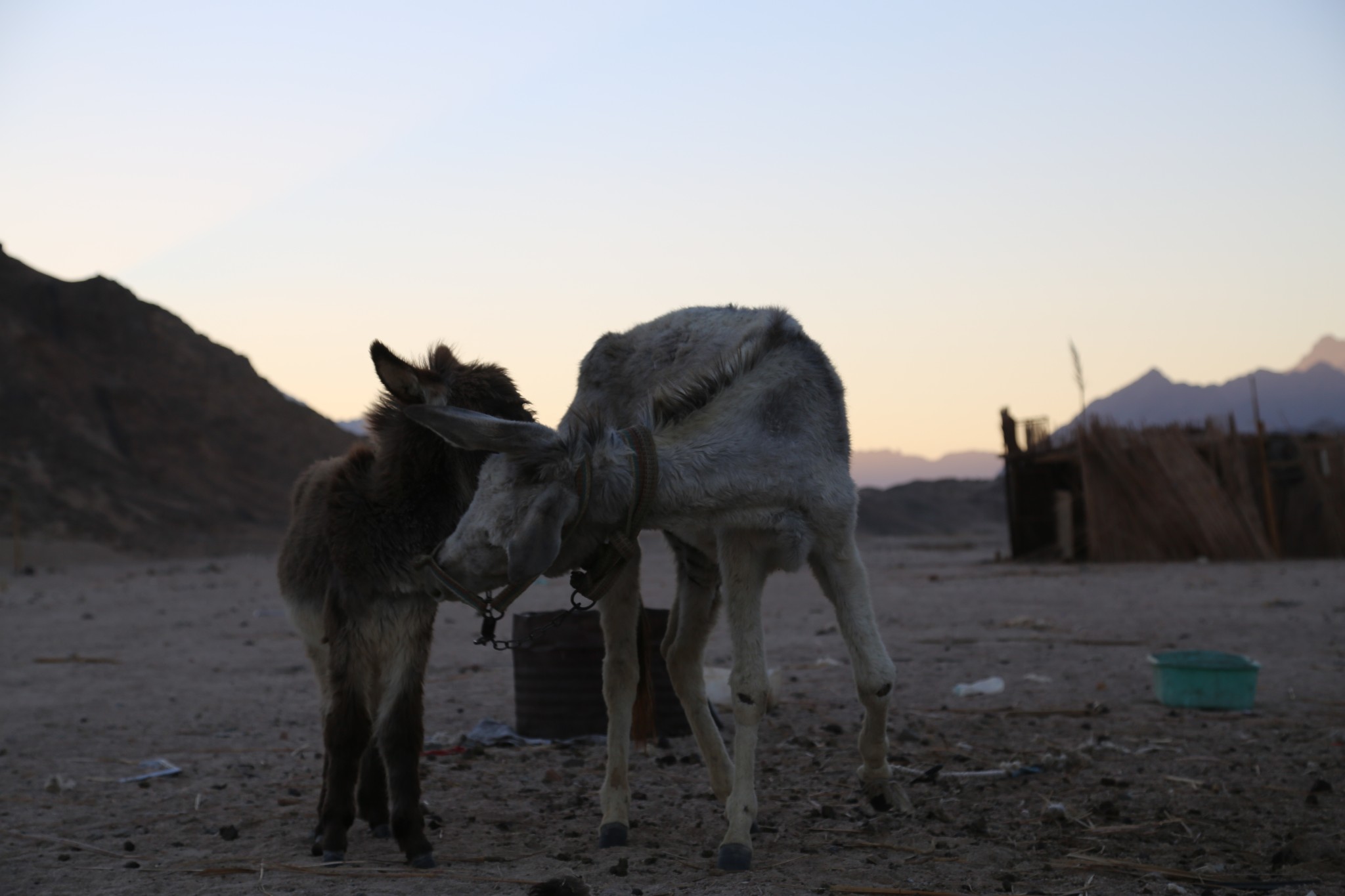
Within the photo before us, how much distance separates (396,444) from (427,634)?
814 mm

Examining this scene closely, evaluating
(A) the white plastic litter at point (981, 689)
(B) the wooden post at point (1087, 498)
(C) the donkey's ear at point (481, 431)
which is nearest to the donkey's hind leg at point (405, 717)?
(C) the donkey's ear at point (481, 431)

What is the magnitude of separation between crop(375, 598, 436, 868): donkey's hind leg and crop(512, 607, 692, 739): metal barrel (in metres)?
2.14

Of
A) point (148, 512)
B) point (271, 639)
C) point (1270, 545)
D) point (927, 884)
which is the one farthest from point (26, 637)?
point (148, 512)

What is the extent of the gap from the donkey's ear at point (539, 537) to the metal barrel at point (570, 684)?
9.00 ft

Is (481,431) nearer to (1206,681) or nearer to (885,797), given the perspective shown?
(885,797)

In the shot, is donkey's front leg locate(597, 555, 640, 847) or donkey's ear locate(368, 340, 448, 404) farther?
donkey's front leg locate(597, 555, 640, 847)

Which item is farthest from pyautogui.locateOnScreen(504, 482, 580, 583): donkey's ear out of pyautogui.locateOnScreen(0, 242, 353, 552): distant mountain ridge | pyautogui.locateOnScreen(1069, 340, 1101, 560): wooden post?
pyautogui.locateOnScreen(0, 242, 353, 552): distant mountain ridge

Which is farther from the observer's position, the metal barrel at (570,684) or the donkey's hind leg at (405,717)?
the metal barrel at (570,684)

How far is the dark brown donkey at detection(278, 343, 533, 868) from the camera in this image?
14.1 ft

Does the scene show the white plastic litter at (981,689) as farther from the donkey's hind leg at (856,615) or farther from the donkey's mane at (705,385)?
the donkey's mane at (705,385)

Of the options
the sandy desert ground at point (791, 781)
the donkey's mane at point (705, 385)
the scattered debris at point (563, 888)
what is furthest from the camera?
the donkey's mane at point (705, 385)

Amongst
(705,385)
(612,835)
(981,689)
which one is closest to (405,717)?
(612,835)

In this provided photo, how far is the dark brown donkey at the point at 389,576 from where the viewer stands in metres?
4.31

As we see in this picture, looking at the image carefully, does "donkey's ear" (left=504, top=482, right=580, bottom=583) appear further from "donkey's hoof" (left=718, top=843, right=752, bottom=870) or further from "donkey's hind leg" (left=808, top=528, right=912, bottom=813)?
"donkey's hoof" (left=718, top=843, right=752, bottom=870)
